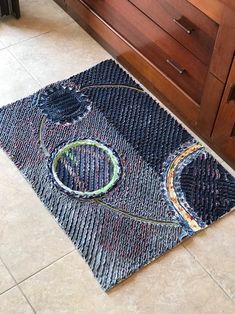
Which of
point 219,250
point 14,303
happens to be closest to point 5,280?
point 14,303

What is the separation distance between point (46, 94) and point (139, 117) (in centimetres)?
39

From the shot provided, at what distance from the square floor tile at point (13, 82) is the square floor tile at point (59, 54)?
0.10 ft

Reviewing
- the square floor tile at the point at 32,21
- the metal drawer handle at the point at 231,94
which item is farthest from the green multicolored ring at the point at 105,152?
the square floor tile at the point at 32,21

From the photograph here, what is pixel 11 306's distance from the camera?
1.49m

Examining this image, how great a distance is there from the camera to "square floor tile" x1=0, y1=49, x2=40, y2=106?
2.04 metres

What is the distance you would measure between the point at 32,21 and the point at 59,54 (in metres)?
0.26

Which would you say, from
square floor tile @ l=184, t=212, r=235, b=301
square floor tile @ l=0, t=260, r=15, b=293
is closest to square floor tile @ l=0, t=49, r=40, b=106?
square floor tile @ l=0, t=260, r=15, b=293

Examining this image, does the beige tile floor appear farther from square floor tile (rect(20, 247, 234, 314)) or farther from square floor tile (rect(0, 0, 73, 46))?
square floor tile (rect(0, 0, 73, 46))

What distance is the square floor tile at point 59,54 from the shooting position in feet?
6.97

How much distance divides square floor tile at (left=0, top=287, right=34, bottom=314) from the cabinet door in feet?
2.79

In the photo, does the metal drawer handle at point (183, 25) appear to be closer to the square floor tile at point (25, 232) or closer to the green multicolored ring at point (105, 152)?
the green multicolored ring at point (105, 152)

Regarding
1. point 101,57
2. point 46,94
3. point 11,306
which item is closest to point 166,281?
point 11,306

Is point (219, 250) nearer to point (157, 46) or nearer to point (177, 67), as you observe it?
point (177, 67)

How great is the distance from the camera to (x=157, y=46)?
73.0 inches
